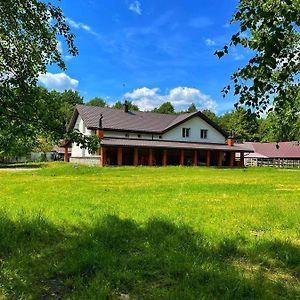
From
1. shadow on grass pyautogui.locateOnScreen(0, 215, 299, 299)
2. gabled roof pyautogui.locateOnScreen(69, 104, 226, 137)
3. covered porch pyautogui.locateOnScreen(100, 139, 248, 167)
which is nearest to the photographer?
shadow on grass pyautogui.locateOnScreen(0, 215, 299, 299)

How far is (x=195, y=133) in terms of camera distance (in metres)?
47.2

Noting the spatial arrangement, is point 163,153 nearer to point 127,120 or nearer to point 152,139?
point 152,139

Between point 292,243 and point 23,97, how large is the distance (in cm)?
539

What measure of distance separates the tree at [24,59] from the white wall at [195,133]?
3932 cm

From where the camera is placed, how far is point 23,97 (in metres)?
5.67

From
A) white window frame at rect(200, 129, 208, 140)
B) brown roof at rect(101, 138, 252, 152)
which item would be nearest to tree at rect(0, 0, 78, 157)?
brown roof at rect(101, 138, 252, 152)

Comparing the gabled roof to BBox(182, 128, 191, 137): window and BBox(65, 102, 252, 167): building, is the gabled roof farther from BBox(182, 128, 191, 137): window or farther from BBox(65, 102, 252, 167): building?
BBox(182, 128, 191, 137): window

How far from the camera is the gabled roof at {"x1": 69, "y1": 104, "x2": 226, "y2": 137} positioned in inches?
1639

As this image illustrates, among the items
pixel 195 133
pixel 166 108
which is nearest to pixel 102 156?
pixel 195 133

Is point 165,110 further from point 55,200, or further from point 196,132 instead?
point 55,200

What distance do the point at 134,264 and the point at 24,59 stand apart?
3686 mm

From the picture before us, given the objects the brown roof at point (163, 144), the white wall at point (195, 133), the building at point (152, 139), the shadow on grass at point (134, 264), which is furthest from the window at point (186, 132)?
the shadow on grass at point (134, 264)

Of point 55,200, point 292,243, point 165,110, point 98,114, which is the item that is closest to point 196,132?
point 98,114

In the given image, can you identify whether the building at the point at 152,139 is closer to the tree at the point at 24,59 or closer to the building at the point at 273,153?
the building at the point at 273,153
